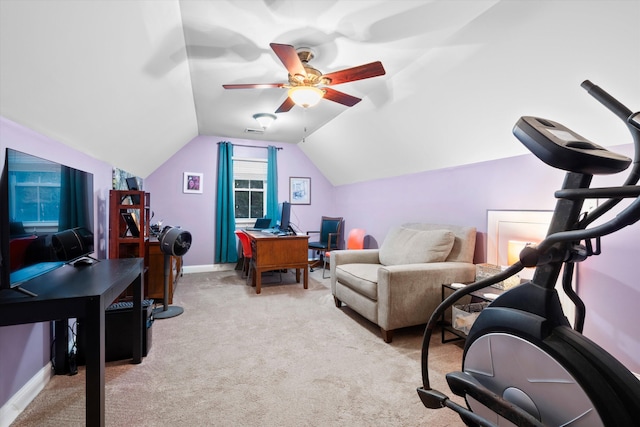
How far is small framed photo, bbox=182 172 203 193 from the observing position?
17.3 ft

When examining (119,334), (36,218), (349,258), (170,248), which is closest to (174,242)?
(170,248)

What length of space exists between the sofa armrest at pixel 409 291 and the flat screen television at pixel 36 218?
2.22 m

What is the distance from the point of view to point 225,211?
17.7ft

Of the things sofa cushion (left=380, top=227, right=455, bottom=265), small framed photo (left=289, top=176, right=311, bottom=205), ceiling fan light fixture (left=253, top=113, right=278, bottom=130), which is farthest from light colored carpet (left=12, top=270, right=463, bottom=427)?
small framed photo (left=289, top=176, right=311, bottom=205)

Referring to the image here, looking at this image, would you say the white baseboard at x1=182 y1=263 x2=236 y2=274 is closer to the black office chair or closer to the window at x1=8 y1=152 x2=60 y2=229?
the black office chair

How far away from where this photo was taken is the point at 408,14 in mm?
2043

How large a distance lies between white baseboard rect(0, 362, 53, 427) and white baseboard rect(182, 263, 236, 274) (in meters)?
3.31

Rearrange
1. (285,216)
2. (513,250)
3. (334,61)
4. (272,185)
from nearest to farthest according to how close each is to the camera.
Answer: (513,250) → (334,61) → (285,216) → (272,185)

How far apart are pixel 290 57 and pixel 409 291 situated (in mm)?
2069

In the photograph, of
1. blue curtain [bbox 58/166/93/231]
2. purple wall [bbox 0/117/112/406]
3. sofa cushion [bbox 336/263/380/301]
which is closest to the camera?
purple wall [bbox 0/117/112/406]

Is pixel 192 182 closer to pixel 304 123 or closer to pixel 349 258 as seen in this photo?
pixel 304 123

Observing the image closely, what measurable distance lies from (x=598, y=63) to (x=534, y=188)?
39.1 inches

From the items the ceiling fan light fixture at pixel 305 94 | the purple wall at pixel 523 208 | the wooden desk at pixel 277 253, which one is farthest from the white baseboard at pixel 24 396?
the purple wall at pixel 523 208

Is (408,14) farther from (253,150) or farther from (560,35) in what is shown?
(253,150)
